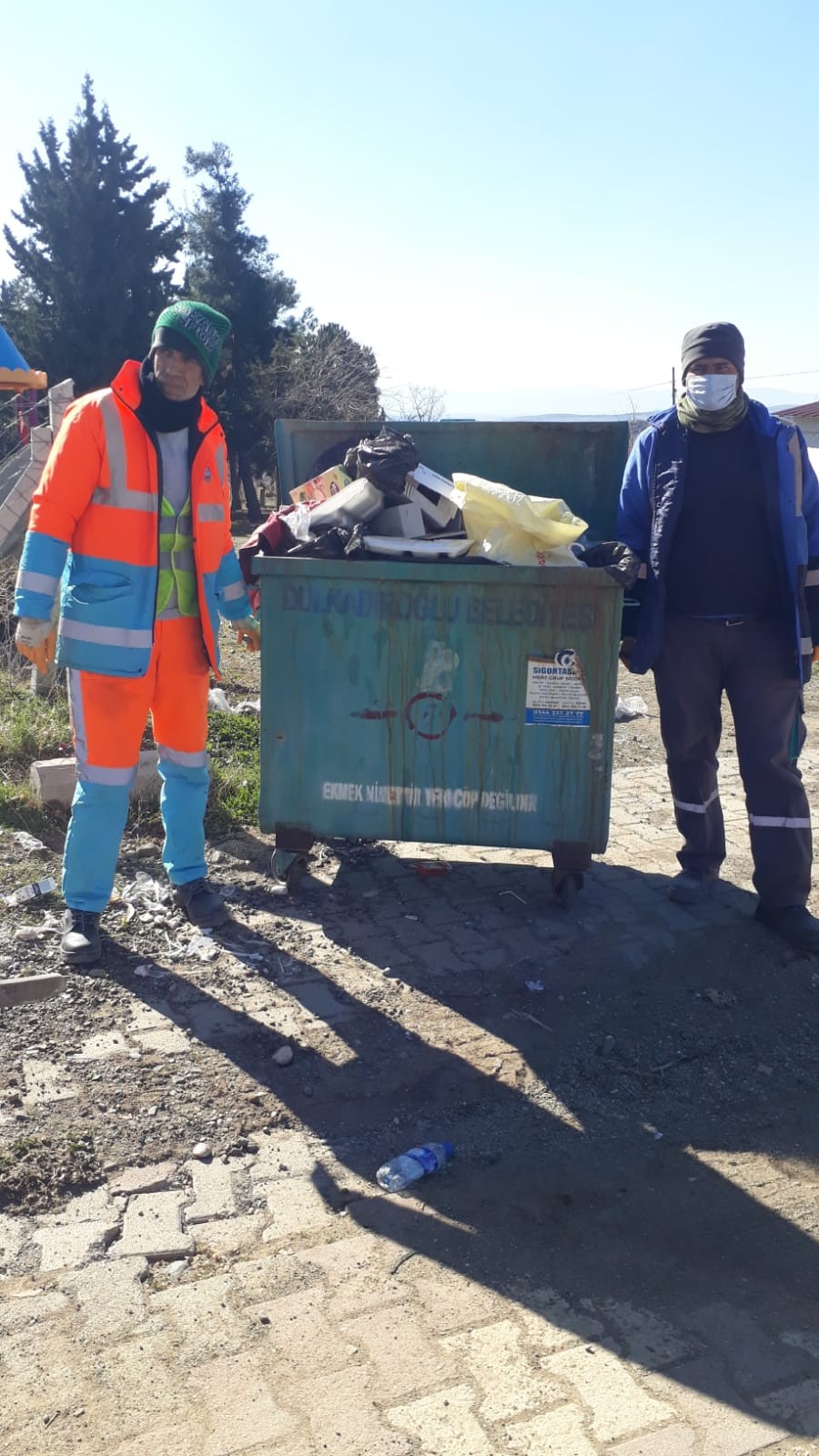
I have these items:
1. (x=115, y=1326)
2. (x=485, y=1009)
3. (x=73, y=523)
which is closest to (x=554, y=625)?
(x=485, y=1009)

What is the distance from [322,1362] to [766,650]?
2.54 m

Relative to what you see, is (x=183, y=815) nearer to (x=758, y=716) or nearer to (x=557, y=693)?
(x=557, y=693)

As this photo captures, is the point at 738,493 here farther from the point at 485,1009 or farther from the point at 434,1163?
the point at 434,1163

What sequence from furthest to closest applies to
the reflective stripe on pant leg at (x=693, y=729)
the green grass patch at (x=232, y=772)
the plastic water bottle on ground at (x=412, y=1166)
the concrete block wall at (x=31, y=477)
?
the concrete block wall at (x=31, y=477) → the green grass patch at (x=232, y=772) → the reflective stripe on pant leg at (x=693, y=729) → the plastic water bottle on ground at (x=412, y=1166)

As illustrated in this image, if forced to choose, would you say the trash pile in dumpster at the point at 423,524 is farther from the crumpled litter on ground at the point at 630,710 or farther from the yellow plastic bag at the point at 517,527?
the crumpled litter on ground at the point at 630,710

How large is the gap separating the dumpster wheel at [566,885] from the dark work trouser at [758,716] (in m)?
0.58

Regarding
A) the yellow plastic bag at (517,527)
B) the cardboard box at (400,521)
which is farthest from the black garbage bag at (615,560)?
the cardboard box at (400,521)

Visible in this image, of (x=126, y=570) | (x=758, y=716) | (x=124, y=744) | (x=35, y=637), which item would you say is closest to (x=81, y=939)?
(x=124, y=744)

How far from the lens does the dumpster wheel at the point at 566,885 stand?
12.6 feet

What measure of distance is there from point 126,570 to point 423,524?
93 centimetres

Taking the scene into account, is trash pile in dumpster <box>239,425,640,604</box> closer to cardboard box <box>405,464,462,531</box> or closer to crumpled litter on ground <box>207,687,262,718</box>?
cardboard box <box>405,464,462,531</box>

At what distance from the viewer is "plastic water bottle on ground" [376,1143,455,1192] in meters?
2.53

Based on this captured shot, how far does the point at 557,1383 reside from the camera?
1966 mm

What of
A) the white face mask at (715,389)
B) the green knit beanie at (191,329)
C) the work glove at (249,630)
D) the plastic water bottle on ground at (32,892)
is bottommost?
the plastic water bottle on ground at (32,892)
